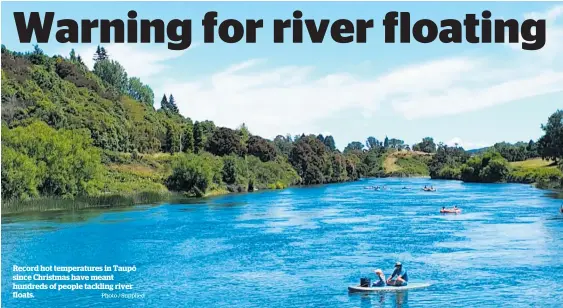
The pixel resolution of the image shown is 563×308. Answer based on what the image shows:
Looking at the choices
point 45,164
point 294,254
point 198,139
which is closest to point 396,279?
point 294,254

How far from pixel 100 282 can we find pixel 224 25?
64.0 feet

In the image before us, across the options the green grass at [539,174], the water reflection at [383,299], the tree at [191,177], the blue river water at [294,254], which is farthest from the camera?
the green grass at [539,174]

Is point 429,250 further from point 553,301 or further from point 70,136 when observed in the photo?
point 70,136

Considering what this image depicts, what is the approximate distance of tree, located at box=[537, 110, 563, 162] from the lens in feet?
520

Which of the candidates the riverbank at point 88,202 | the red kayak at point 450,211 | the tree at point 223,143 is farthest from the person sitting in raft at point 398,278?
the tree at point 223,143

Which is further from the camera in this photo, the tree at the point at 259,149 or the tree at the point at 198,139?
the tree at the point at 259,149

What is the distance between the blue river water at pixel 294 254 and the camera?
37.7 m

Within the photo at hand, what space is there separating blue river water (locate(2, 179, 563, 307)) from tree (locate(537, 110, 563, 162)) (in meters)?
80.3

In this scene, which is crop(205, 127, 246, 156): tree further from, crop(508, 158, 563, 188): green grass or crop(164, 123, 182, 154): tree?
crop(508, 158, 563, 188): green grass

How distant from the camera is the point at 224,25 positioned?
35.3 meters

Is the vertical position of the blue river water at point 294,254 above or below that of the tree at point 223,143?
below

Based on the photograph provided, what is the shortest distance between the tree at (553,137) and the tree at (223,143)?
8092cm

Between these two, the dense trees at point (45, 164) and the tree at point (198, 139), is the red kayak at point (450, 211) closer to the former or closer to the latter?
the dense trees at point (45, 164)

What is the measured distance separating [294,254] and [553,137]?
12745 cm
